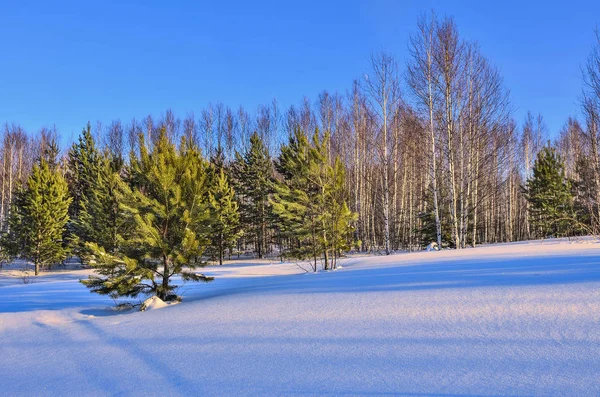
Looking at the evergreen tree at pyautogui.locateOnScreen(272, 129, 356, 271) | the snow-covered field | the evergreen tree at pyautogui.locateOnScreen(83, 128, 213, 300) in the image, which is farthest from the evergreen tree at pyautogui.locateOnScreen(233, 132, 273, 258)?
the snow-covered field

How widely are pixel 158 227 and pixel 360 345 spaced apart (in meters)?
6.21

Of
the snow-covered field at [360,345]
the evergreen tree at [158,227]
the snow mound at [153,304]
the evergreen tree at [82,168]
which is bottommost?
the snow mound at [153,304]

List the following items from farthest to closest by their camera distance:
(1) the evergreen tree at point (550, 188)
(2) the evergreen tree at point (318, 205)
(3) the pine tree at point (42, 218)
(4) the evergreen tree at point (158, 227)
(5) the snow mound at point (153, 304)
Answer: (1) the evergreen tree at point (550, 188)
(3) the pine tree at point (42, 218)
(2) the evergreen tree at point (318, 205)
(4) the evergreen tree at point (158, 227)
(5) the snow mound at point (153, 304)

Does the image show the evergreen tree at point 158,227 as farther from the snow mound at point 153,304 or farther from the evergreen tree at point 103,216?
the evergreen tree at point 103,216

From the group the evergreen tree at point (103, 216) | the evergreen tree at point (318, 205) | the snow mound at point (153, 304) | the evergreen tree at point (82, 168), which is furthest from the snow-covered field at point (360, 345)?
the evergreen tree at point (82, 168)

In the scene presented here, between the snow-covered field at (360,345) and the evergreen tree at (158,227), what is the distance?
2.02 m

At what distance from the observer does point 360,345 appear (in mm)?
2904

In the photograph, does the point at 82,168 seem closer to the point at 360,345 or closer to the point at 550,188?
the point at 360,345

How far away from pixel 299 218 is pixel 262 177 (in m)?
15.3

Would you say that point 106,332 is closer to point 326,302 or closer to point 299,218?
point 326,302

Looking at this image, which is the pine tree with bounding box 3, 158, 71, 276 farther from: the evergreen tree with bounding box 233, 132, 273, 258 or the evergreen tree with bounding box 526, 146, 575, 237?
the evergreen tree with bounding box 526, 146, 575, 237

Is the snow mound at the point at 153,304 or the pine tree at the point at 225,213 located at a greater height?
the pine tree at the point at 225,213

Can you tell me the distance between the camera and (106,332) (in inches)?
190

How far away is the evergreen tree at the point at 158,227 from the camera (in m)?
7.33
